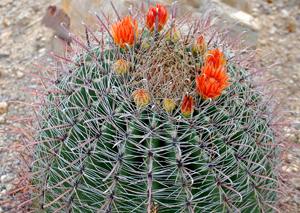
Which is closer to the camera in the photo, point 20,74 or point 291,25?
point 20,74

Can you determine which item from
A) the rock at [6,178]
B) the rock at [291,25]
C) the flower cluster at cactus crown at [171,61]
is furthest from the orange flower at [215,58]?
the rock at [291,25]

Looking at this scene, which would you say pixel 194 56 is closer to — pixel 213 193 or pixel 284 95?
pixel 213 193

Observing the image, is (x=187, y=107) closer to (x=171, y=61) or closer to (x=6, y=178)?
(x=171, y=61)

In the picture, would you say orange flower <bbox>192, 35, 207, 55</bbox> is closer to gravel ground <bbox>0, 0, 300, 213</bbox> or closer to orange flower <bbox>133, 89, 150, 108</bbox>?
orange flower <bbox>133, 89, 150, 108</bbox>

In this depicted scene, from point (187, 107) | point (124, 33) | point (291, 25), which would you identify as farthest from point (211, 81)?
point (291, 25)

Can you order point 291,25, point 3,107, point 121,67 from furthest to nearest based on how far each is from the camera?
point 291,25
point 3,107
point 121,67

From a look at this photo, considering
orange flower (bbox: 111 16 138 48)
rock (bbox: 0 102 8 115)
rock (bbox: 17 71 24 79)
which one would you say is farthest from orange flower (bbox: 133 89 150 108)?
rock (bbox: 17 71 24 79)

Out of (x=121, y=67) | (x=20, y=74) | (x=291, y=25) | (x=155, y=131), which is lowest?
(x=291, y=25)
